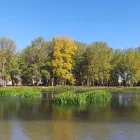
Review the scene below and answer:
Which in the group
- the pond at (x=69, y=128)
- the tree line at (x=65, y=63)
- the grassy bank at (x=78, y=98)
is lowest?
the pond at (x=69, y=128)

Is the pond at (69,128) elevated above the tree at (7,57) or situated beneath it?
situated beneath

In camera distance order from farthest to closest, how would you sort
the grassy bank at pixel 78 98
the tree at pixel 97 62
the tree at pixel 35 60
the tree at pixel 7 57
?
the tree at pixel 97 62 → the tree at pixel 35 60 → the tree at pixel 7 57 → the grassy bank at pixel 78 98

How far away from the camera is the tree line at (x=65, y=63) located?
251 ft

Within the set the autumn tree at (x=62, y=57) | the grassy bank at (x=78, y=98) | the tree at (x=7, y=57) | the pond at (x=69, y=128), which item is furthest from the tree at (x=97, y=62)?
the pond at (x=69, y=128)

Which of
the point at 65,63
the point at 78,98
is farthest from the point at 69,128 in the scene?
the point at 65,63

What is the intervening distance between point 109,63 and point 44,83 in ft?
64.7

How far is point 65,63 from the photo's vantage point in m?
77.2

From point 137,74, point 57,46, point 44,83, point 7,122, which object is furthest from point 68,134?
point 44,83

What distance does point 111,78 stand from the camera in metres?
87.9

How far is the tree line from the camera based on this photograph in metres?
76.4

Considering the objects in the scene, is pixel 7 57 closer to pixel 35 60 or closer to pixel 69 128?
pixel 35 60

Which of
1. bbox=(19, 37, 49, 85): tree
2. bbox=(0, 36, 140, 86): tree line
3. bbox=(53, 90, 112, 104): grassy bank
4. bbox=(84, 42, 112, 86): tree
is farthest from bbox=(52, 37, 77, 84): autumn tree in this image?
bbox=(53, 90, 112, 104): grassy bank

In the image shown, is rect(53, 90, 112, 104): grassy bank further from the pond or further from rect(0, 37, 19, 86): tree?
rect(0, 37, 19, 86): tree

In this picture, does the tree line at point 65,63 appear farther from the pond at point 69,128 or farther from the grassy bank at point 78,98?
the pond at point 69,128
